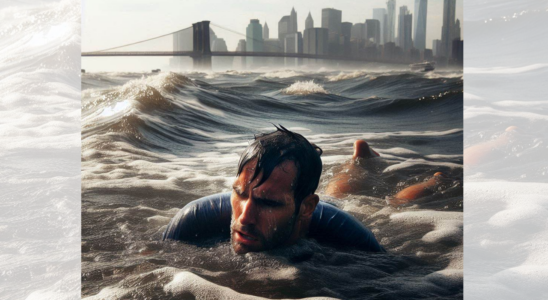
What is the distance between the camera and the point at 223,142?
16.9ft

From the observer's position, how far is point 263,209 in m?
4.42

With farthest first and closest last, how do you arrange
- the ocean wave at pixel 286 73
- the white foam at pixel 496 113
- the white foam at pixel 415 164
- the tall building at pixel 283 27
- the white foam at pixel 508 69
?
the white foam at pixel 508 69, the white foam at pixel 496 113, the ocean wave at pixel 286 73, the tall building at pixel 283 27, the white foam at pixel 415 164

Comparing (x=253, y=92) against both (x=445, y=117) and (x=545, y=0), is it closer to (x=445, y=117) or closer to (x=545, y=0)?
(x=445, y=117)

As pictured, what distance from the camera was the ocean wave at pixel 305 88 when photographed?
5.27 meters

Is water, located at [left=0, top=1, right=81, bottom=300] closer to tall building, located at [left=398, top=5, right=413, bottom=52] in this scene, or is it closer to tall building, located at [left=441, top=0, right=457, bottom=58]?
tall building, located at [left=398, top=5, right=413, bottom=52]

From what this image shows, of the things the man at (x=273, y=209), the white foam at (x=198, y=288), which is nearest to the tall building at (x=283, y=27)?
the man at (x=273, y=209)

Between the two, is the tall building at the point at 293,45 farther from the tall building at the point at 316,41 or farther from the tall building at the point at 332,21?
the tall building at the point at 332,21

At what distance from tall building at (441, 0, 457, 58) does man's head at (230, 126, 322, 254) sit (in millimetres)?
1475

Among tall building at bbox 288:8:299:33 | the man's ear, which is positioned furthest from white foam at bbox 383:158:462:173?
tall building at bbox 288:8:299:33

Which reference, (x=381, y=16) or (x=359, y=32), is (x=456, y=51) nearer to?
(x=381, y=16)

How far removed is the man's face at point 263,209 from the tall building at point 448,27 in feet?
5.54

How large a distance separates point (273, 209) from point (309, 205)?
0.30 metres

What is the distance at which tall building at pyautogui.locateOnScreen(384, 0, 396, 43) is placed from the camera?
514 cm

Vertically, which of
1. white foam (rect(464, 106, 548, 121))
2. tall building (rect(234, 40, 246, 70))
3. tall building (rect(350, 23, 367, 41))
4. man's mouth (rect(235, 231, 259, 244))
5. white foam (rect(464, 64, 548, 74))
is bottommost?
man's mouth (rect(235, 231, 259, 244))
